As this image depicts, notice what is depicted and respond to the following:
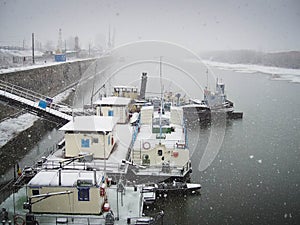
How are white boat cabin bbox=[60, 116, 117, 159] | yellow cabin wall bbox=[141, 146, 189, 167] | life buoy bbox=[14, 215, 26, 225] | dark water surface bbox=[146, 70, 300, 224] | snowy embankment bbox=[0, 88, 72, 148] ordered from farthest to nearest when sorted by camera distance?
snowy embankment bbox=[0, 88, 72, 148] → white boat cabin bbox=[60, 116, 117, 159] → yellow cabin wall bbox=[141, 146, 189, 167] → dark water surface bbox=[146, 70, 300, 224] → life buoy bbox=[14, 215, 26, 225]

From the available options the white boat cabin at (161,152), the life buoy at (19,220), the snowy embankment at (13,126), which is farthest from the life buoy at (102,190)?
the snowy embankment at (13,126)

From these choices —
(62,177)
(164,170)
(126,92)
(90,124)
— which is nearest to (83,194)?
(62,177)

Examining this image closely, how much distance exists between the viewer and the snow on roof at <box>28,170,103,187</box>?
579 centimetres

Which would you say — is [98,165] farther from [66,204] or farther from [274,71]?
[274,71]

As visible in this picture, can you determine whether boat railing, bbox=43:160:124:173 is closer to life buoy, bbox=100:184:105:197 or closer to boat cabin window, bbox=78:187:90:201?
life buoy, bbox=100:184:105:197

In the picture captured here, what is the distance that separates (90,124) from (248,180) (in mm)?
4285

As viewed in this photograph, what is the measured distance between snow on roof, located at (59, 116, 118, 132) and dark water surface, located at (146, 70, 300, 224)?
2.49 metres

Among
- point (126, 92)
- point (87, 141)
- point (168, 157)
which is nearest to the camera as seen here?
point (168, 157)

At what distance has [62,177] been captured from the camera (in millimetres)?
5992

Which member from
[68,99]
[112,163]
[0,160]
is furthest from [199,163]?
[68,99]

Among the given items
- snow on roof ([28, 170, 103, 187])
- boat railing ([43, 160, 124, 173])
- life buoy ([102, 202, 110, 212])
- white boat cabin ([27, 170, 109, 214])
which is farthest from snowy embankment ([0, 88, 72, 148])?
life buoy ([102, 202, 110, 212])

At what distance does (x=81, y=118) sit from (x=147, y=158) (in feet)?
7.92

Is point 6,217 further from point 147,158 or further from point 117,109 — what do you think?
point 117,109

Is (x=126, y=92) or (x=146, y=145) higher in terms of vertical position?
(x=126, y=92)
